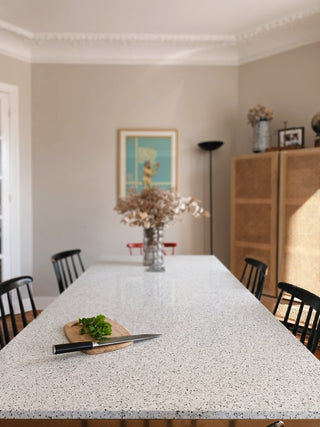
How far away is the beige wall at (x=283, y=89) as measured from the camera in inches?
154

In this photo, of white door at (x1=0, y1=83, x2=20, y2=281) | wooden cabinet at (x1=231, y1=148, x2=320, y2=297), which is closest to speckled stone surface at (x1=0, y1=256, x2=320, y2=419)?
wooden cabinet at (x1=231, y1=148, x2=320, y2=297)

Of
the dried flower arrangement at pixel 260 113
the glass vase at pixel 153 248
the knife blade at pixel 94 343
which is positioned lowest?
the knife blade at pixel 94 343

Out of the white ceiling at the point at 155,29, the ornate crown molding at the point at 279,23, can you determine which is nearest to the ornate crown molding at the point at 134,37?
the white ceiling at the point at 155,29

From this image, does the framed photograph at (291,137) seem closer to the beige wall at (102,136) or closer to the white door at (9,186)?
the beige wall at (102,136)

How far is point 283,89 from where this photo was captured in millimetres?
4129

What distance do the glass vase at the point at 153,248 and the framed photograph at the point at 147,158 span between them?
190cm

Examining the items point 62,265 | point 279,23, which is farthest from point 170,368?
point 279,23

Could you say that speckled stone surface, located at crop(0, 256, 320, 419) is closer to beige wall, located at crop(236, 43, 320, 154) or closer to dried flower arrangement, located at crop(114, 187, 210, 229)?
dried flower arrangement, located at crop(114, 187, 210, 229)

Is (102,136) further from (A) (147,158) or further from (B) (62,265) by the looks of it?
(B) (62,265)

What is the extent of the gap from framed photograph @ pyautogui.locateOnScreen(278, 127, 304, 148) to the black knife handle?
3179 millimetres

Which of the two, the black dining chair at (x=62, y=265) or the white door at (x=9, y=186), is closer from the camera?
the black dining chair at (x=62, y=265)

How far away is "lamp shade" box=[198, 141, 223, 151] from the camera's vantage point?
14.0 ft

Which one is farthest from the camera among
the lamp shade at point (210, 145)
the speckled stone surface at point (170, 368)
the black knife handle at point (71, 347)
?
the lamp shade at point (210, 145)

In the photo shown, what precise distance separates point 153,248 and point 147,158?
2.09 m
